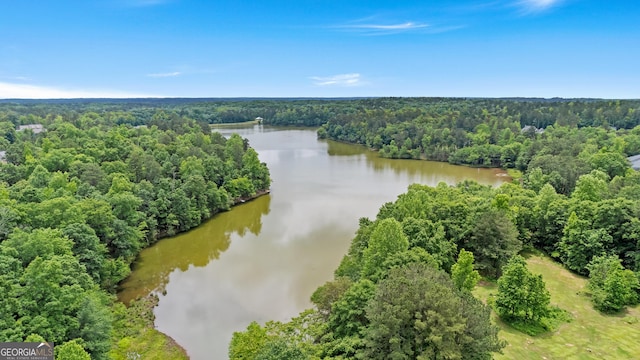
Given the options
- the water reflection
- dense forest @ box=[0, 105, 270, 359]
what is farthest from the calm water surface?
dense forest @ box=[0, 105, 270, 359]

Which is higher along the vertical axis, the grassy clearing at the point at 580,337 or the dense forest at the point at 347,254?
the dense forest at the point at 347,254

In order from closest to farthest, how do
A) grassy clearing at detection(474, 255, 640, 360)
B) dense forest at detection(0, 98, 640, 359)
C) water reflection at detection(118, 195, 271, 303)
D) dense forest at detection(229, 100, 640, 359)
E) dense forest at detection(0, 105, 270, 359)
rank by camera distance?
dense forest at detection(229, 100, 640, 359) < dense forest at detection(0, 98, 640, 359) < dense forest at detection(0, 105, 270, 359) < grassy clearing at detection(474, 255, 640, 360) < water reflection at detection(118, 195, 271, 303)

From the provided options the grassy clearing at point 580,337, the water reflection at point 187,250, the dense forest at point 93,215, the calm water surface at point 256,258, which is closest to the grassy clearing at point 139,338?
the dense forest at point 93,215

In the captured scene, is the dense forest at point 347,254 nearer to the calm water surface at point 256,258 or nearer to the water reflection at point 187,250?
the water reflection at point 187,250

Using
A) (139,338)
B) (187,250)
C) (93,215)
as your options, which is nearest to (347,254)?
(187,250)

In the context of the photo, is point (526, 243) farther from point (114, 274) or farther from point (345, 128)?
point (345, 128)

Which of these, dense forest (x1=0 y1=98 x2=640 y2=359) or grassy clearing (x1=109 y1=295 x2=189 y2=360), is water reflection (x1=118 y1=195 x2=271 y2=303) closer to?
dense forest (x1=0 y1=98 x2=640 y2=359)

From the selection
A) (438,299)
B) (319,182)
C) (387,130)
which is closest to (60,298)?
(438,299)
